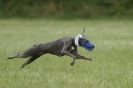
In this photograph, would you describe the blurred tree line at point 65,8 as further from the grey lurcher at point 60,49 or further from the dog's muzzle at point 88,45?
the dog's muzzle at point 88,45

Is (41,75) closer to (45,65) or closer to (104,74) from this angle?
(104,74)

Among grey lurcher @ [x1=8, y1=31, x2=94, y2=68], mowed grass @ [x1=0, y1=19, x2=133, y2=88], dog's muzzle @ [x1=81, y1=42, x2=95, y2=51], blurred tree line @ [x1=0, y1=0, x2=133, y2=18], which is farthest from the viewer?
blurred tree line @ [x1=0, y1=0, x2=133, y2=18]

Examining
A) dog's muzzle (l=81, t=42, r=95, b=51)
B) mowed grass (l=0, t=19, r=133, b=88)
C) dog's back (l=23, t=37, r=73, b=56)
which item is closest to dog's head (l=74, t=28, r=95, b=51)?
dog's muzzle (l=81, t=42, r=95, b=51)

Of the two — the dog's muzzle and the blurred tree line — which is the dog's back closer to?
the dog's muzzle

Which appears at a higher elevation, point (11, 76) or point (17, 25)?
point (11, 76)

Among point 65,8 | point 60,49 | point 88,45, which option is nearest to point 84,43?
point 88,45

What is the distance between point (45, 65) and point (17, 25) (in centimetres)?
1758

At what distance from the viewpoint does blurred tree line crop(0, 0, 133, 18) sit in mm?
35594

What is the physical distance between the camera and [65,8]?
36.7 m

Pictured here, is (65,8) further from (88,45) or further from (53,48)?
(88,45)

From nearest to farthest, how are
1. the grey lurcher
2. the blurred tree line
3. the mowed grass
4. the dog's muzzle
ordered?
the mowed grass < the dog's muzzle < the grey lurcher < the blurred tree line

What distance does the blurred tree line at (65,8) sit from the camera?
35.6 m

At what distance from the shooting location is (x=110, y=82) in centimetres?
899

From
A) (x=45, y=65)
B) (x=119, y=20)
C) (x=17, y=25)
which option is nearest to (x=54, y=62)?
(x=45, y=65)
